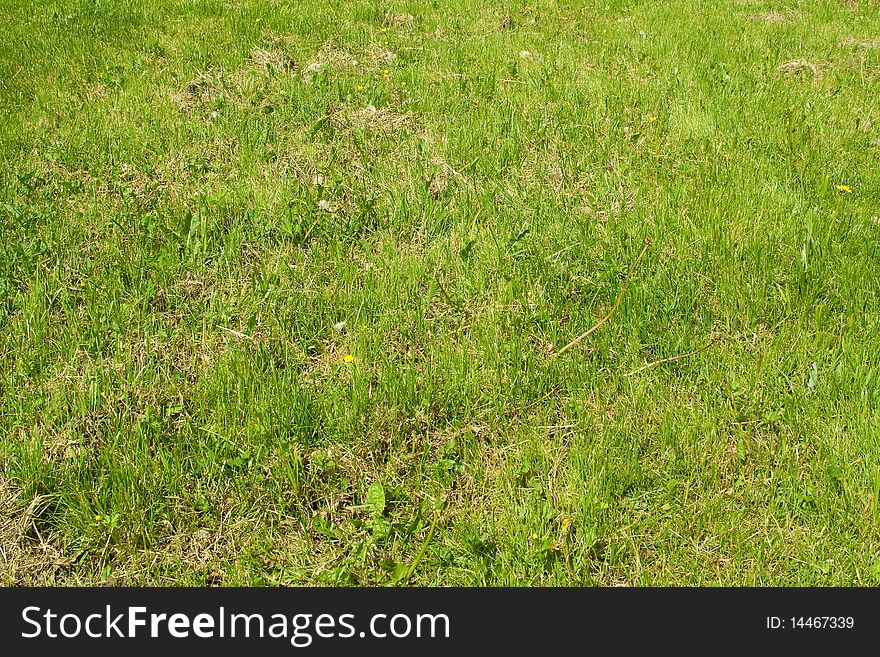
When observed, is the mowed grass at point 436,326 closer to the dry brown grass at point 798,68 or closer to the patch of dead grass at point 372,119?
the patch of dead grass at point 372,119

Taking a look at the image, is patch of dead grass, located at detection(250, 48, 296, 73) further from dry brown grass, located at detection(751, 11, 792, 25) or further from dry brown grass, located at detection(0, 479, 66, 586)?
dry brown grass, located at detection(751, 11, 792, 25)

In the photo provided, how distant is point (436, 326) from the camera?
3453mm

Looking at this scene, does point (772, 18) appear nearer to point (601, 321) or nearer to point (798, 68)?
point (798, 68)

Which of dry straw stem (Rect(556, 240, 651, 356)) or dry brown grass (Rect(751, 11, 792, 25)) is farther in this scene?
dry brown grass (Rect(751, 11, 792, 25))

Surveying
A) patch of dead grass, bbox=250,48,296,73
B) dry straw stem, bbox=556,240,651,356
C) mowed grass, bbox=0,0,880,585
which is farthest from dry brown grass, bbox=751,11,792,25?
dry straw stem, bbox=556,240,651,356

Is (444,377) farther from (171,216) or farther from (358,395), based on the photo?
(171,216)

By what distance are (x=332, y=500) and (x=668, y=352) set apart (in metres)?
1.55

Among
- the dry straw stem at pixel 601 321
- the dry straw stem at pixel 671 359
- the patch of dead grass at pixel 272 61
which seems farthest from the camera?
the patch of dead grass at pixel 272 61

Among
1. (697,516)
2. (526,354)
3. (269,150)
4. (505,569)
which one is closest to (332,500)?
(505,569)

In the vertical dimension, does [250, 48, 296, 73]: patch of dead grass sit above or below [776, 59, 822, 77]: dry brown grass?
below

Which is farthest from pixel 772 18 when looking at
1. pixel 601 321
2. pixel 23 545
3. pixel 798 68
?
pixel 23 545

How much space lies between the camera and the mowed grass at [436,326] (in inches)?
100

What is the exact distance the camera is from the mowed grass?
2543 millimetres

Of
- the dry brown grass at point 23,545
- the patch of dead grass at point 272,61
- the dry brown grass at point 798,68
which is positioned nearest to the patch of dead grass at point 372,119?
the patch of dead grass at point 272,61
